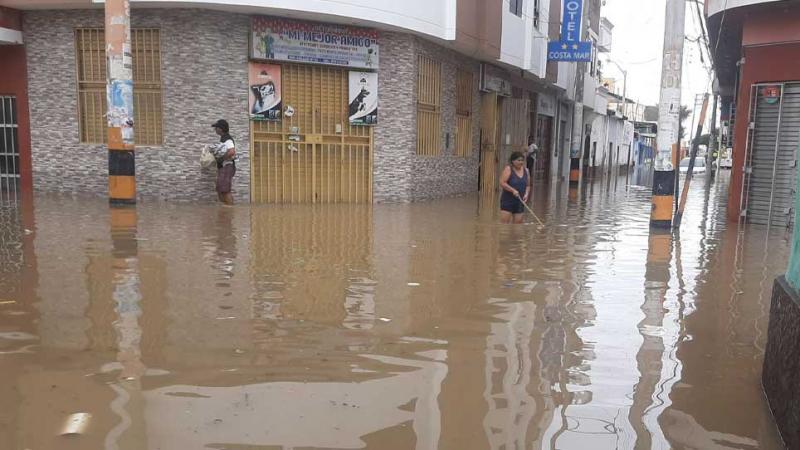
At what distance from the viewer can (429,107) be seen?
55.4 feet

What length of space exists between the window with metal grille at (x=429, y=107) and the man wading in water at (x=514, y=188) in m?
5.06

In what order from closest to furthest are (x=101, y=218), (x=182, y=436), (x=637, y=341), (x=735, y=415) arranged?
(x=182, y=436) < (x=735, y=415) < (x=637, y=341) < (x=101, y=218)

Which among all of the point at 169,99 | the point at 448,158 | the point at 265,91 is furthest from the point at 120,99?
the point at 448,158

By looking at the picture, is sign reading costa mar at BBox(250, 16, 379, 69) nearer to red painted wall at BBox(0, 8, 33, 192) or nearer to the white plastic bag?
the white plastic bag

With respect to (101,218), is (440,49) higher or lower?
higher

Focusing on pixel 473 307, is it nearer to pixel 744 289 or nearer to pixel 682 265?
pixel 744 289

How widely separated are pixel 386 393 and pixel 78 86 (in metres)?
13.0

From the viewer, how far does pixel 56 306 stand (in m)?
5.36

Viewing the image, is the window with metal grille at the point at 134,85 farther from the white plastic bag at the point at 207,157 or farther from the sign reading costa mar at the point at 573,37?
the sign reading costa mar at the point at 573,37

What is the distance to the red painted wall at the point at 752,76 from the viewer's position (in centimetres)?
1128

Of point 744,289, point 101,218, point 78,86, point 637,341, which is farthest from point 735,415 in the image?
point 78,86

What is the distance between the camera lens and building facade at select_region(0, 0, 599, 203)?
13.9 m

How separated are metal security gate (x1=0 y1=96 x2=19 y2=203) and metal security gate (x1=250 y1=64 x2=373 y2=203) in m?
5.47

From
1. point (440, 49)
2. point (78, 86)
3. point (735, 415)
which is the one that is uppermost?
point (440, 49)
